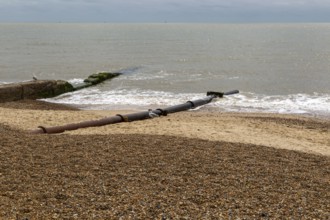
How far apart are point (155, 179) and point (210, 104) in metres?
16.4

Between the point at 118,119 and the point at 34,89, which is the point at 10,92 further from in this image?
the point at 118,119

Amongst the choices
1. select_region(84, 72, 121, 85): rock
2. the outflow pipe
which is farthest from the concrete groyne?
the outflow pipe

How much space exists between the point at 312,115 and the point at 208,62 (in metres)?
33.1

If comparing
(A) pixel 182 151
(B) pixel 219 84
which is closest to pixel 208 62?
(B) pixel 219 84

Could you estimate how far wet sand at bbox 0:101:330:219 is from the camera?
21.0 ft

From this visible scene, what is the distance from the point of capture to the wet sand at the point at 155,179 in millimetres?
6391

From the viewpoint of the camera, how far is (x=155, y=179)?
783 cm

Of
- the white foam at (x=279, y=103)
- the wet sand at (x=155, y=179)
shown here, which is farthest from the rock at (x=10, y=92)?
the white foam at (x=279, y=103)

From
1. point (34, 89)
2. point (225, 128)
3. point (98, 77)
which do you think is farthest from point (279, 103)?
point (98, 77)

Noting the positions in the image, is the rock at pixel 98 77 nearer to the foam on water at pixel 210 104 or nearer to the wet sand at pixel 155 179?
the foam on water at pixel 210 104

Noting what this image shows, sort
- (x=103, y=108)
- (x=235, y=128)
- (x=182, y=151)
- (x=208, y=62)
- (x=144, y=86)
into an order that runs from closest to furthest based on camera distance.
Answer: (x=182, y=151) → (x=235, y=128) → (x=103, y=108) → (x=144, y=86) → (x=208, y=62)

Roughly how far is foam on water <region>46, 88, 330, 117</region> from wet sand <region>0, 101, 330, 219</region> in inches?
393

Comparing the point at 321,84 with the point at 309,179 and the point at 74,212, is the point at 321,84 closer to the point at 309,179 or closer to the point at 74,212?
the point at 309,179

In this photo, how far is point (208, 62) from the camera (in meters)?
53.2
